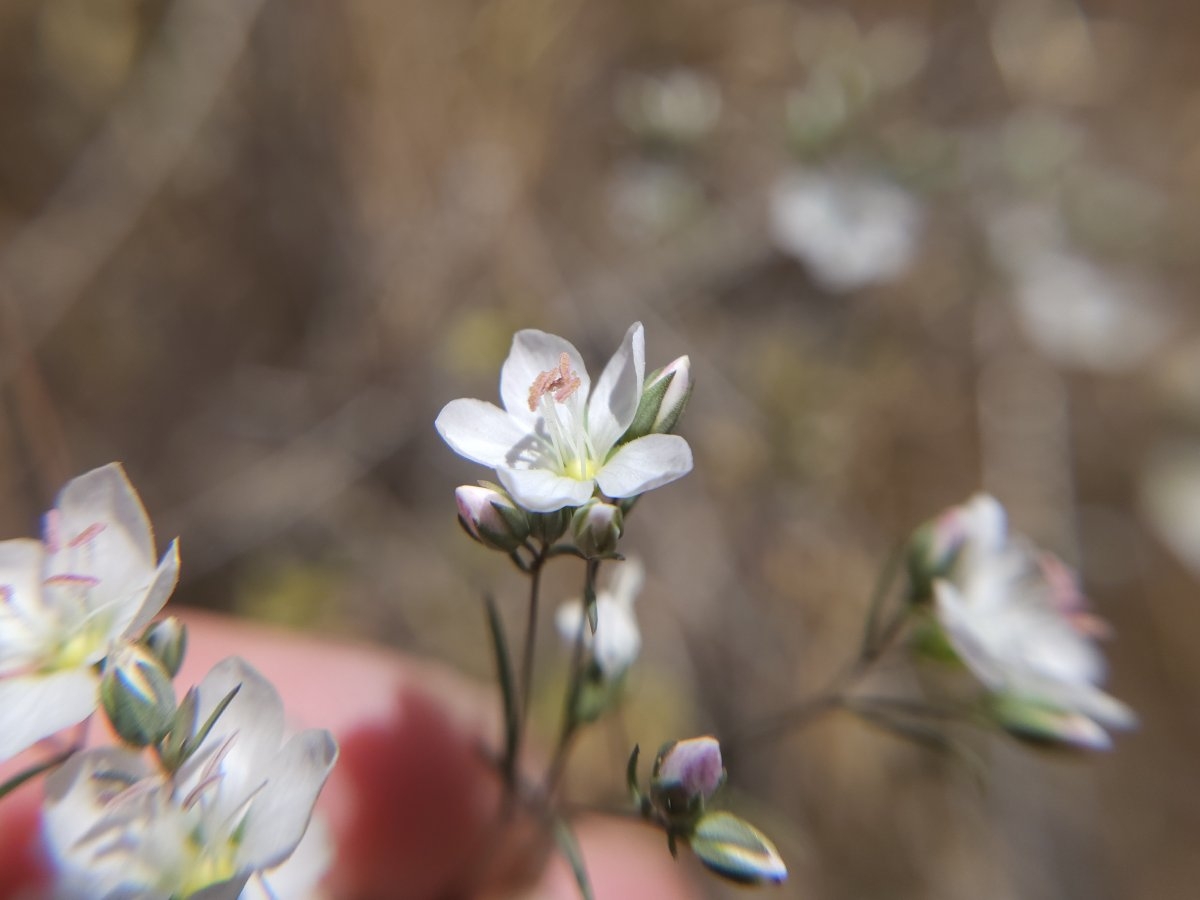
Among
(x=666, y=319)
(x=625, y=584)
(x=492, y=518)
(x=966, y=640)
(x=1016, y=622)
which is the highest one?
(x=492, y=518)

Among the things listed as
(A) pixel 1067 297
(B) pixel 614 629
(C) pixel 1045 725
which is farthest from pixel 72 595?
(A) pixel 1067 297

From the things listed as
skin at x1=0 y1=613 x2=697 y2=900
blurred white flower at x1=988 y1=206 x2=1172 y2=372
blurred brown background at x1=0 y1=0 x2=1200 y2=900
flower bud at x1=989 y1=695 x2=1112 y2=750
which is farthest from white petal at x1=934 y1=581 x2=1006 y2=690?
blurred white flower at x1=988 y1=206 x2=1172 y2=372

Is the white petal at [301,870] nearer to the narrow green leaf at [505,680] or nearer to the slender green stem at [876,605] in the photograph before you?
the narrow green leaf at [505,680]

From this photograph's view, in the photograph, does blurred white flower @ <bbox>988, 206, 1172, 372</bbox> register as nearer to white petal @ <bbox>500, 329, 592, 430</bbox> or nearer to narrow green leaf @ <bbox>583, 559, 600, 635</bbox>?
white petal @ <bbox>500, 329, 592, 430</bbox>

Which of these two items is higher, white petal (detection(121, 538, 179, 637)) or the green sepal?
the green sepal

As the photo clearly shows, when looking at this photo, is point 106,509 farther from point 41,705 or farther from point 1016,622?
point 1016,622

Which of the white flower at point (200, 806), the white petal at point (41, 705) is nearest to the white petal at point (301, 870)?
the white flower at point (200, 806)
